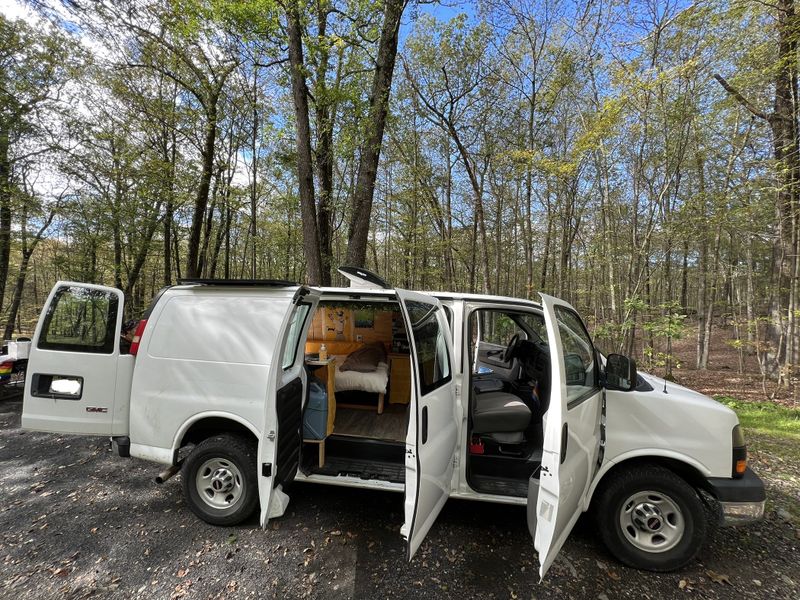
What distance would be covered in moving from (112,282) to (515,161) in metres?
15.3

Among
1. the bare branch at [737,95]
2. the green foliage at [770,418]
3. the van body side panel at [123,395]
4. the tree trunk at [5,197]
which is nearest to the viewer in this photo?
the van body side panel at [123,395]

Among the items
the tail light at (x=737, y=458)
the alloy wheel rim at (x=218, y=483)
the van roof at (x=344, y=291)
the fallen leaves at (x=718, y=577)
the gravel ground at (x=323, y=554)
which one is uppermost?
the van roof at (x=344, y=291)

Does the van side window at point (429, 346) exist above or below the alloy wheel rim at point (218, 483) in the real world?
above

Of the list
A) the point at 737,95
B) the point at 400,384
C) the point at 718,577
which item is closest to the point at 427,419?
the point at 718,577

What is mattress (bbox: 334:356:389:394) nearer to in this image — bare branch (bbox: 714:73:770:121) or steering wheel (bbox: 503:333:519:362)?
steering wheel (bbox: 503:333:519:362)

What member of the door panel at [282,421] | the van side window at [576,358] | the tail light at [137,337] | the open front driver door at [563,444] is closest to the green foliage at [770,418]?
the van side window at [576,358]

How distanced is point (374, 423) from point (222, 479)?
5.06ft

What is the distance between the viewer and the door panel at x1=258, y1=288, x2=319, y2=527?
2363 mm

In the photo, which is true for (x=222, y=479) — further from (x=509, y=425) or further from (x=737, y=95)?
(x=737, y=95)

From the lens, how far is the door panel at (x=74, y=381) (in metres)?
2.92

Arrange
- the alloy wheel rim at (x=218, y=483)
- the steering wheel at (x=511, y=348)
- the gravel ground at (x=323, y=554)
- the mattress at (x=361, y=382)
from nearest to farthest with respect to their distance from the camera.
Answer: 1. the gravel ground at (x=323, y=554)
2. the alloy wheel rim at (x=218, y=483)
3. the steering wheel at (x=511, y=348)
4. the mattress at (x=361, y=382)

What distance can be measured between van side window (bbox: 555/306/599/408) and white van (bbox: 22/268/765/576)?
0.02 metres

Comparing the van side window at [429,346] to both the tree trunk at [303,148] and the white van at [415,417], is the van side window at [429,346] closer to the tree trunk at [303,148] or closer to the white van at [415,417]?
the white van at [415,417]

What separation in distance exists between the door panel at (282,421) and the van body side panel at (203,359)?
209 mm
